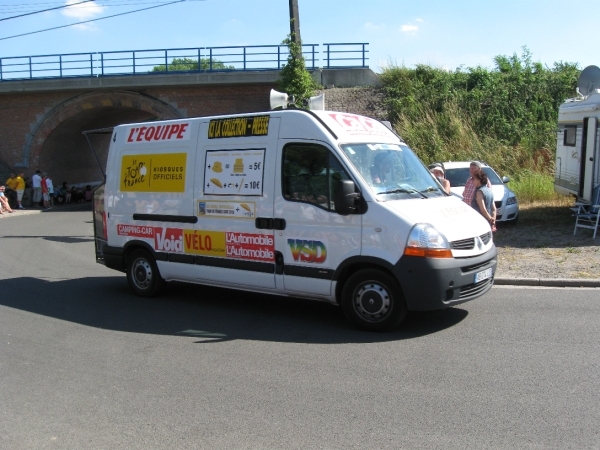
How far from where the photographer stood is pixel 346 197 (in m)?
6.54

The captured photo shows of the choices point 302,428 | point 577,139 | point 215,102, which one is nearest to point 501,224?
point 577,139

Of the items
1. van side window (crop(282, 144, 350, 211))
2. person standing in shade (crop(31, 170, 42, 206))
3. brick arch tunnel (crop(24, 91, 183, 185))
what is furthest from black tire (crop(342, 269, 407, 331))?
person standing in shade (crop(31, 170, 42, 206))

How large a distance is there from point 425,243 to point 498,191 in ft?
28.6

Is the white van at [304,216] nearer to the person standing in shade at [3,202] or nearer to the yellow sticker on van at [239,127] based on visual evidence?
the yellow sticker on van at [239,127]

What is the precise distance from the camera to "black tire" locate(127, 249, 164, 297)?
29.0 ft

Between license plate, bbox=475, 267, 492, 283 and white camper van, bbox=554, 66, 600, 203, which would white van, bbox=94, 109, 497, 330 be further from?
white camper van, bbox=554, 66, 600, 203

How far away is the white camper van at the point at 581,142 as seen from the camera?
1320cm

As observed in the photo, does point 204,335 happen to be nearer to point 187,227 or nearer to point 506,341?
point 187,227

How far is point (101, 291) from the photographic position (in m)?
9.69

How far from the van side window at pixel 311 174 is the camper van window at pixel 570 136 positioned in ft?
32.0

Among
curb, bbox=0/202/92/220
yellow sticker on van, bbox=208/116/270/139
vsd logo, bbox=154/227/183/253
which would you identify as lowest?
curb, bbox=0/202/92/220

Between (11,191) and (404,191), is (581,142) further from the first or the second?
(11,191)

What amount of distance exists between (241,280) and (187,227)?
45.1 inches

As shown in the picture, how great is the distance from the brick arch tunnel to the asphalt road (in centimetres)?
2256
